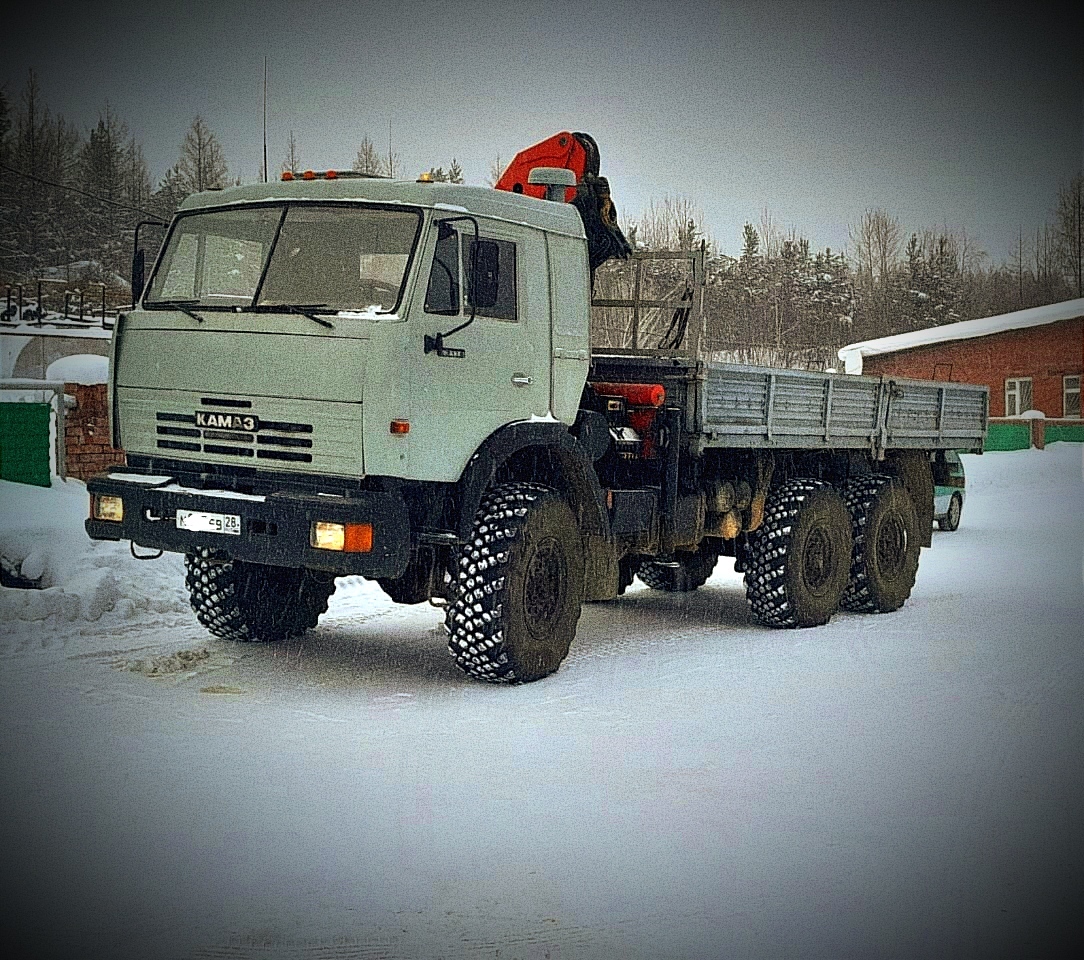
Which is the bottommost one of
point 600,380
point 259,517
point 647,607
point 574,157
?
point 647,607

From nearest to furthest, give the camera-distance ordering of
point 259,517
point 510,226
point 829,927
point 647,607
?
point 829,927 < point 259,517 < point 510,226 < point 647,607

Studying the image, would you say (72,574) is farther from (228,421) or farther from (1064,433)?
(1064,433)

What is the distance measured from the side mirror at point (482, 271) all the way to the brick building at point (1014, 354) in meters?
24.5

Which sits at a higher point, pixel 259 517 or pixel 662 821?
pixel 259 517

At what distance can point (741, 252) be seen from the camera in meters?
36.8

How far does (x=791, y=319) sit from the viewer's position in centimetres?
3809

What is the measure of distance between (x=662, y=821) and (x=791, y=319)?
3414 cm

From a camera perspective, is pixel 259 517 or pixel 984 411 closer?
pixel 259 517

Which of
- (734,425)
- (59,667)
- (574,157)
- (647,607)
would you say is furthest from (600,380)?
(59,667)

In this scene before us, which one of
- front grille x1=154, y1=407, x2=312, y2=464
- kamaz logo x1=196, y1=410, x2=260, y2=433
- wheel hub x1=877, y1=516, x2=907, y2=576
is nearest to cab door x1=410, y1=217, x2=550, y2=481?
front grille x1=154, y1=407, x2=312, y2=464

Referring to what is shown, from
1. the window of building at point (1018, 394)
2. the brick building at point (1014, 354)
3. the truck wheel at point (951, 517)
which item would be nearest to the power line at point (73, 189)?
the truck wheel at point (951, 517)

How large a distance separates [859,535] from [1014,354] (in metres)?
23.7

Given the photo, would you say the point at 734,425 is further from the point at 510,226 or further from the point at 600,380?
the point at 510,226

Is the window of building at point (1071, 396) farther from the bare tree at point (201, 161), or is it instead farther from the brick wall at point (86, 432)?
the brick wall at point (86, 432)
